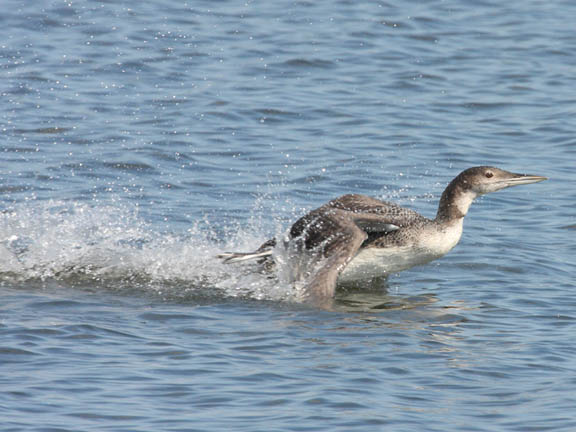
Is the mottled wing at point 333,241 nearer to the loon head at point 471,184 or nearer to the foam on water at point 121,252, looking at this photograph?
the foam on water at point 121,252

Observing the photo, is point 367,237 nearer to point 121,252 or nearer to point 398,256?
point 398,256

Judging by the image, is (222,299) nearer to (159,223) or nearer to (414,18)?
(159,223)

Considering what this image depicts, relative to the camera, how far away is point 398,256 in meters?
9.87

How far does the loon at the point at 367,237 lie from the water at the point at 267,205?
28cm

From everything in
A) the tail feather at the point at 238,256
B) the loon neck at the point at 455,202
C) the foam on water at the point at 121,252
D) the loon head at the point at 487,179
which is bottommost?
the foam on water at the point at 121,252

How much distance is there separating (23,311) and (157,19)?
41.6 feet

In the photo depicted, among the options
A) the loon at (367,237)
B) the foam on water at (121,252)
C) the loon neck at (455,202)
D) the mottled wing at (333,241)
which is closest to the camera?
the mottled wing at (333,241)

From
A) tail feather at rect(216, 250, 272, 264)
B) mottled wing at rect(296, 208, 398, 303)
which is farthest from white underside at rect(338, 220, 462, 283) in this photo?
tail feather at rect(216, 250, 272, 264)

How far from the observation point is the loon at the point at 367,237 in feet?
30.2

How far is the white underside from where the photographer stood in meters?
9.82

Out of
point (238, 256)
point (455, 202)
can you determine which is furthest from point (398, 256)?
point (238, 256)

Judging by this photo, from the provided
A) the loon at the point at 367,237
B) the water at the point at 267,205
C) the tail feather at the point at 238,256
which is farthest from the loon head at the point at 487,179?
the tail feather at the point at 238,256

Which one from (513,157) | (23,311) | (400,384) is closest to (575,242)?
(513,157)

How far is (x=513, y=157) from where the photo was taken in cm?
1402
